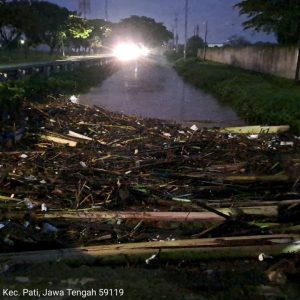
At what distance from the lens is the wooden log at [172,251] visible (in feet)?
16.9

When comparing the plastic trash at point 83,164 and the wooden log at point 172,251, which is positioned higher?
the plastic trash at point 83,164

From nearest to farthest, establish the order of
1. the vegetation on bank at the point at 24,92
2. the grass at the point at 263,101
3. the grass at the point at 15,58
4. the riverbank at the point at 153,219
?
the riverbank at the point at 153,219 → the vegetation on bank at the point at 24,92 → the grass at the point at 263,101 → the grass at the point at 15,58

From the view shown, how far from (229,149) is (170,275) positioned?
5260 millimetres

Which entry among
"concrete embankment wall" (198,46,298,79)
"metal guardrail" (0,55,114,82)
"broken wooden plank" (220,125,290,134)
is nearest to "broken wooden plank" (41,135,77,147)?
"broken wooden plank" (220,125,290,134)

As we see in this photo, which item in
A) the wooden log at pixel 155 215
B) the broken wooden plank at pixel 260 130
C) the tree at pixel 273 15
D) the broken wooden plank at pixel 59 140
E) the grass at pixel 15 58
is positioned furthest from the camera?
the grass at pixel 15 58

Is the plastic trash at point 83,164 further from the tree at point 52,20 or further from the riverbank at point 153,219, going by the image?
the tree at point 52,20

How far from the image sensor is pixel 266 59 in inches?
1367

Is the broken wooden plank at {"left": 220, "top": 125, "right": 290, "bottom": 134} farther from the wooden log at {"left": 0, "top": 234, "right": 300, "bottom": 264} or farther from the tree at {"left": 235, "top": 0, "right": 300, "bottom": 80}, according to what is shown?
the tree at {"left": 235, "top": 0, "right": 300, "bottom": 80}

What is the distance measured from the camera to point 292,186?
7406 millimetres

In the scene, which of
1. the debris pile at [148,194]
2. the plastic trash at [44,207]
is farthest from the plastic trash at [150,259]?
the plastic trash at [44,207]

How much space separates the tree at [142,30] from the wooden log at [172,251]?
467 ft

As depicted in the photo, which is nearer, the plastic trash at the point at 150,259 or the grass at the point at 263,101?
the plastic trash at the point at 150,259

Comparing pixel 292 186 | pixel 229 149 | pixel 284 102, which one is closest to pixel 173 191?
pixel 292 186

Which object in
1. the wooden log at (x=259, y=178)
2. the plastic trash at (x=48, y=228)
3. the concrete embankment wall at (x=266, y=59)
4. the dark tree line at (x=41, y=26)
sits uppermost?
the dark tree line at (x=41, y=26)
